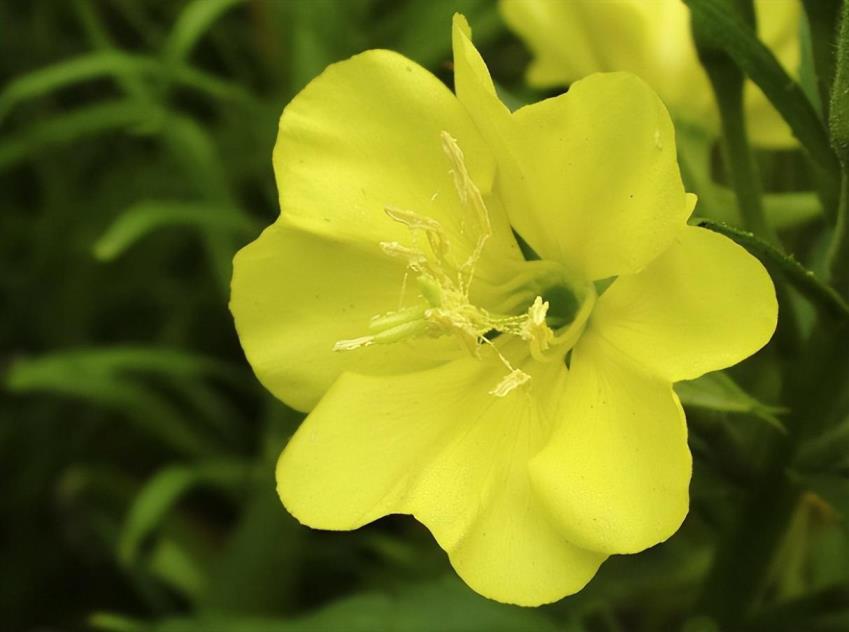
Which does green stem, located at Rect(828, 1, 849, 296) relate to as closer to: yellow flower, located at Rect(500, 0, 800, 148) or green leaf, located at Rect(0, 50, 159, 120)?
yellow flower, located at Rect(500, 0, 800, 148)

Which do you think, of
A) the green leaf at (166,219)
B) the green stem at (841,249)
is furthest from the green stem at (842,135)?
the green leaf at (166,219)

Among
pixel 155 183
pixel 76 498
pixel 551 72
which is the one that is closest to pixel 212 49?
pixel 155 183

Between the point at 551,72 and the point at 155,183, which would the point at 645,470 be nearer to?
the point at 551,72

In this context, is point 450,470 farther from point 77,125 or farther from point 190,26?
point 77,125

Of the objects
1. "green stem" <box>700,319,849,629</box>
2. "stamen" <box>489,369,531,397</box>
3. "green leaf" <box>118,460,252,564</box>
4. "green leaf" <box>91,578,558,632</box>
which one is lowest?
"green leaf" <box>118,460,252,564</box>

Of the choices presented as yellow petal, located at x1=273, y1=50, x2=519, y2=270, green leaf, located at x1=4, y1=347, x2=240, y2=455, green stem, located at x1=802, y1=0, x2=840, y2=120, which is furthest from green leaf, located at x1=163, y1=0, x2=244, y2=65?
green stem, located at x1=802, y1=0, x2=840, y2=120

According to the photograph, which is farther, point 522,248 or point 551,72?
point 551,72
